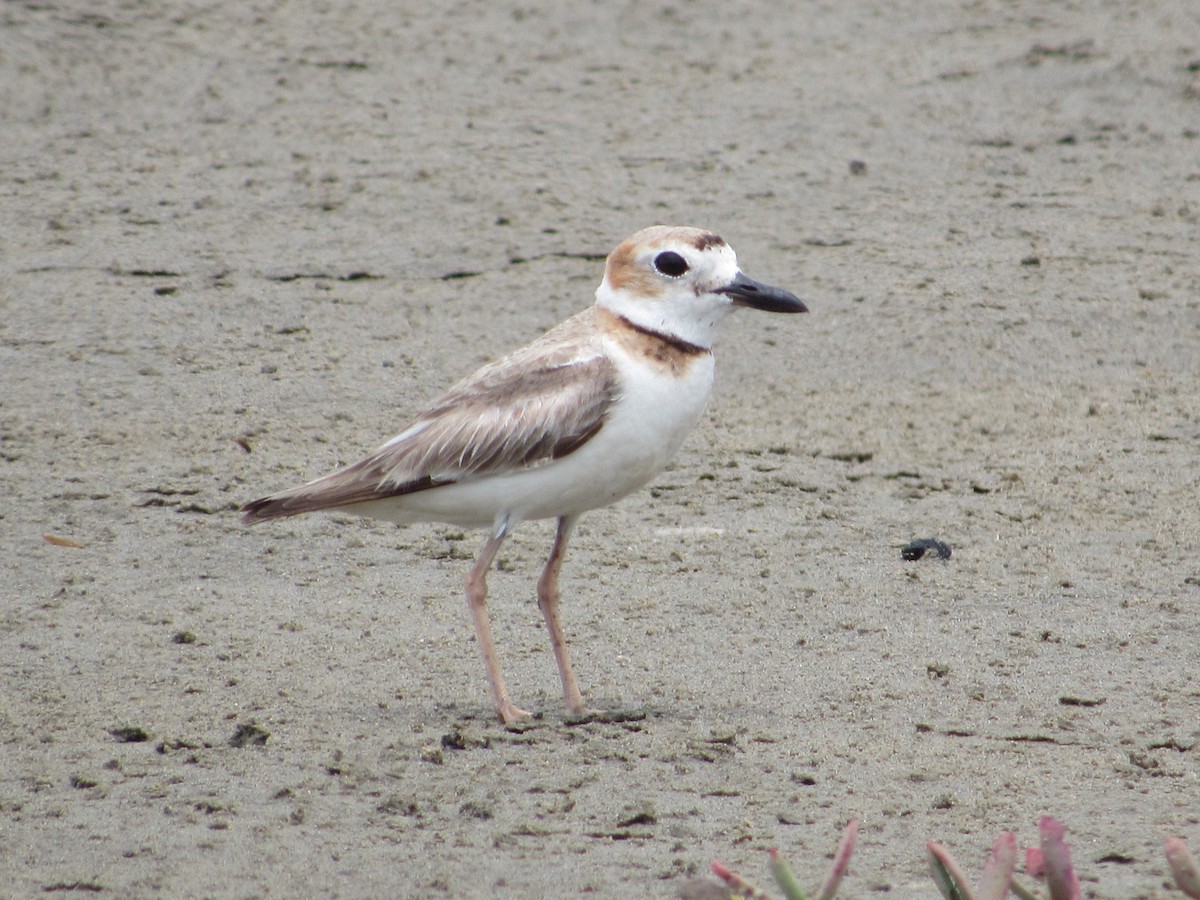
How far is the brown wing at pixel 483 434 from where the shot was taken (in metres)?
4.92

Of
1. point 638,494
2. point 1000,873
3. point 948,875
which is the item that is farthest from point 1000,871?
point 638,494

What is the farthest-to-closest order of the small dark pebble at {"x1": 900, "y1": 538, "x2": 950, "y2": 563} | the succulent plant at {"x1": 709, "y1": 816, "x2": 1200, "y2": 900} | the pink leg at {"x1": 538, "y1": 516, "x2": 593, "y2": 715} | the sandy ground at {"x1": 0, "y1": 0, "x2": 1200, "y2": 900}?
the small dark pebble at {"x1": 900, "y1": 538, "x2": 950, "y2": 563}
the pink leg at {"x1": 538, "y1": 516, "x2": 593, "y2": 715}
the sandy ground at {"x1": 0, "y1": 0, "x2": 1200, "y2": 900}
the succulent plant at {"x1": 709, "y1": 816, "x2": 1200, "y2": 900}

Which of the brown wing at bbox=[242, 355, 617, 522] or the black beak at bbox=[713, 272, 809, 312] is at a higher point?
the black beak at bbox=[713, 272, 809, 312]

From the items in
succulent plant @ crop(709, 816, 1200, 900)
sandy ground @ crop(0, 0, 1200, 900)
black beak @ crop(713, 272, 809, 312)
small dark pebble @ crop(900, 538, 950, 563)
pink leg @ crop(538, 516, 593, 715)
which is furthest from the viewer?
small dark pebble @ crop(900, 538, 950, 563)

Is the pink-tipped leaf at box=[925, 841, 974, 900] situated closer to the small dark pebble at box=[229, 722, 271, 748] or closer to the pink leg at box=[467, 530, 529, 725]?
the pink leg at box=[467, 530, 529, 725]

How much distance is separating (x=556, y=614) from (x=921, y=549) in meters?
1.77

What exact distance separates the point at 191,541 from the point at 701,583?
1964mm

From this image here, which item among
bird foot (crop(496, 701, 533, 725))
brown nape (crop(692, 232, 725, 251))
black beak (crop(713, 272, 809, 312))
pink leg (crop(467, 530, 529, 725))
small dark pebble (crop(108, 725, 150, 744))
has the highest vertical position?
brown nape (crop(692, 232, 725, 251))

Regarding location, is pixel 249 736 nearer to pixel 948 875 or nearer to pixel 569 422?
pixel 569 422

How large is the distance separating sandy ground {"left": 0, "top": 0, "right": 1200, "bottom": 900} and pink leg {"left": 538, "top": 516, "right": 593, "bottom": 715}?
91 mm

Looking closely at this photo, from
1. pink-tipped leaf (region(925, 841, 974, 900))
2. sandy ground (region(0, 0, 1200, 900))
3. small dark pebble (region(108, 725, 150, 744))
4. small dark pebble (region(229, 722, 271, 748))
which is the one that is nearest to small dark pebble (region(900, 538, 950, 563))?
sandy ground (region(0, 0, 1200, 900))

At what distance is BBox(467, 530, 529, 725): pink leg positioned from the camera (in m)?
4.93

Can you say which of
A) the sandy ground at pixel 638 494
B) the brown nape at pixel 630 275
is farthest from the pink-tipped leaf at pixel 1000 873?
the brown nape at pixel 630 275

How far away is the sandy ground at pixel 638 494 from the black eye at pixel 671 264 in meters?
1.29
